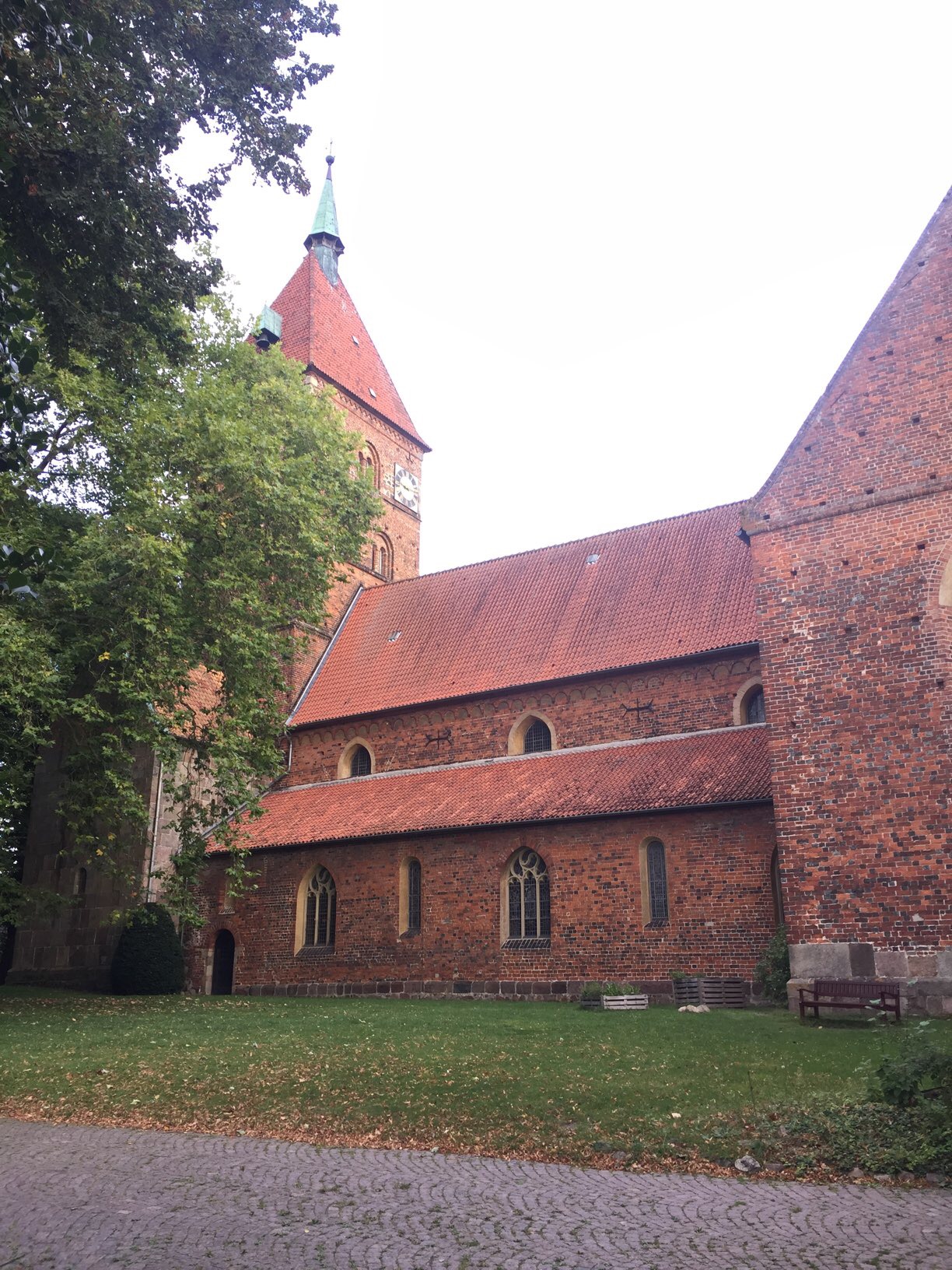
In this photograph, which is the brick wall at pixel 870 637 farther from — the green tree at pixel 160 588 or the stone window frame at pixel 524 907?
the green tree at pixel 160 588

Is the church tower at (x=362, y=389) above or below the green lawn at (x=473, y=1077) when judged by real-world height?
above

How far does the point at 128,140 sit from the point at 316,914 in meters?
17.6

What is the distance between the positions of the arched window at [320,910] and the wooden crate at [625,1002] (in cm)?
725

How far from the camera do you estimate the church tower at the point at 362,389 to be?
112 ft

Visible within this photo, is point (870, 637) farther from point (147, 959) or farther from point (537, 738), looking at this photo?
point (147, 959)

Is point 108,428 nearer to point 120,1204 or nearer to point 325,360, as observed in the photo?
point 120,1204

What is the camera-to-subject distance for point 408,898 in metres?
21.2

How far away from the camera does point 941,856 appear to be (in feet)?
43.2

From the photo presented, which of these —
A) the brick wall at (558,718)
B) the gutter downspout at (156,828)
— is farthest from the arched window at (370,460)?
the gutter downspout at (156,828)

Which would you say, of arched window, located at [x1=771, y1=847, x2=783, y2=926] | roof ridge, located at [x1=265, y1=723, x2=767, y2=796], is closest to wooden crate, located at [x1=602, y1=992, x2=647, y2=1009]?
arched window, located at [x1=771, y1=847, x2=783, y2=926]

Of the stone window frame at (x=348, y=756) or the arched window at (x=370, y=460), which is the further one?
the arched window at (x=370, y=460)

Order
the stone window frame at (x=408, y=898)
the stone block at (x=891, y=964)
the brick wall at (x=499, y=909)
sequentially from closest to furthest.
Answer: the stone block at (x=891, y=964) < the brick wall at (x=499, y=909) < the stone window frame at (x=408, y=898)

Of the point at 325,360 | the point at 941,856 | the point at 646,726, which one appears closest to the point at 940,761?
the point at 941,856

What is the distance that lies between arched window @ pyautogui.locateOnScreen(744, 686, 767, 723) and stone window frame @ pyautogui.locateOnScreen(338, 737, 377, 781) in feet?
29.8
